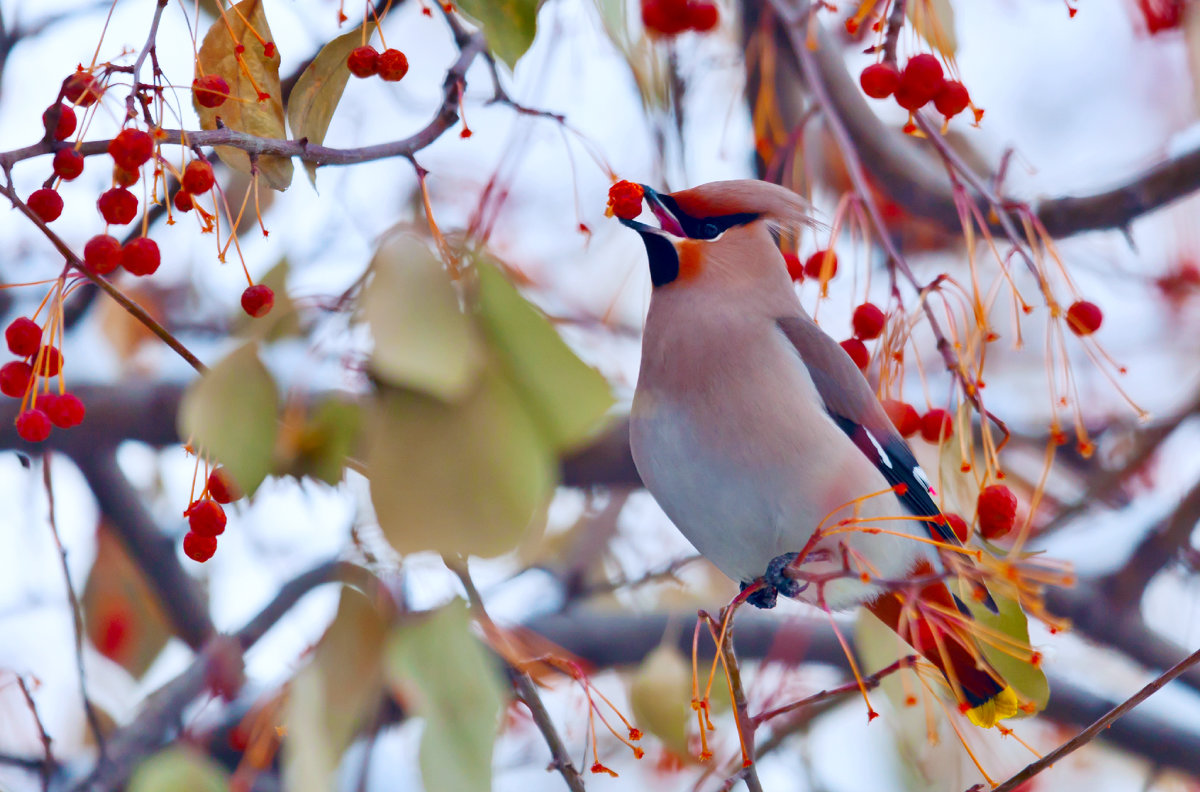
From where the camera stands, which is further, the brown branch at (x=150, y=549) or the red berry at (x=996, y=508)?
the brown branch at (x=150, y=549)

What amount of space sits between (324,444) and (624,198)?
0.58 m

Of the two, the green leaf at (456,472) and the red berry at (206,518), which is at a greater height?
the red berry at (206,518)

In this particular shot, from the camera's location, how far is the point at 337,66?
1.42 m

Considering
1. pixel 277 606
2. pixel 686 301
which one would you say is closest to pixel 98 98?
pixel 686 301

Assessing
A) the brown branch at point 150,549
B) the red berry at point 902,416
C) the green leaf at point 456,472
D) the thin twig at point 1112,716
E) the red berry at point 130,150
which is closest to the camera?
the thin twig at point 1112,716

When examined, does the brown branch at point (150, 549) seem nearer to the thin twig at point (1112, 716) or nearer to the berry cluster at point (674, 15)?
the berry cluster at point (674, 15)

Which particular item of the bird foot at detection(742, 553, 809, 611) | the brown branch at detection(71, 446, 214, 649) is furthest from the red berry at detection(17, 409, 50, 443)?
the brown branch at detection(71, 446, 214, 649)

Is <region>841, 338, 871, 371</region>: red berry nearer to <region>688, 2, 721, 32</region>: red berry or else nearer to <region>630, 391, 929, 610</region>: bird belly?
<region>630, 391, 929, 610</region>: bird belly

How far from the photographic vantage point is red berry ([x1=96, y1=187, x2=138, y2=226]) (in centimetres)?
128

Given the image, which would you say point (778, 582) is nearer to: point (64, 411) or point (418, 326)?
point (418, 326)

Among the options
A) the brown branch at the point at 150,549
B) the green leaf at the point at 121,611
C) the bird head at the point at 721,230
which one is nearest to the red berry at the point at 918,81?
the bird head at the point at 721,230

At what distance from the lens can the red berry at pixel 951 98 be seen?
1468mm

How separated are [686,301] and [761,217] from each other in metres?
0.16

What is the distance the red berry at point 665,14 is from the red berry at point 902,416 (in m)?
0.81
